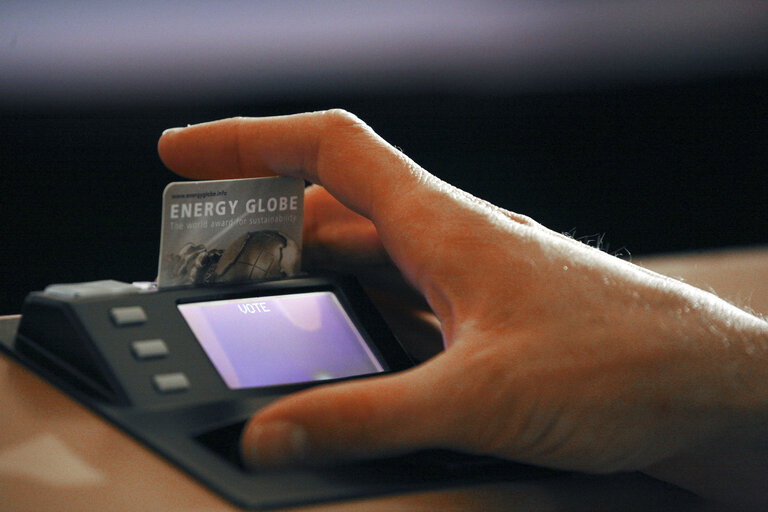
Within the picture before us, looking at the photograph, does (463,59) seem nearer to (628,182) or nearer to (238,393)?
(628,182)

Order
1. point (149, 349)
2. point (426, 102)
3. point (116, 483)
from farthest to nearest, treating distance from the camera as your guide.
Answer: point (426, 102) → point (149, 349) → point (116, 483)

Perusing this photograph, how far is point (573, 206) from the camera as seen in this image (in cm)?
230

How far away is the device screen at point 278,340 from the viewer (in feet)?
1.84

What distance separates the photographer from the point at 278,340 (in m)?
0.59

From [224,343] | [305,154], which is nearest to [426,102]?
[305,154]

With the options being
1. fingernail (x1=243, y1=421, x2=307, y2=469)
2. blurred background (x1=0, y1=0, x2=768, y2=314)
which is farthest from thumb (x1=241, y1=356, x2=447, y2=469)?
blurred background (x1=0, y1=0, x2=768, y2=314)

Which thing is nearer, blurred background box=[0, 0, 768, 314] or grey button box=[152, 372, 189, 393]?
grey button box=[152, 372, 189, 393]

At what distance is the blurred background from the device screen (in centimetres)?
101

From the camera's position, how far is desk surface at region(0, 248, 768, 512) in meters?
0.41

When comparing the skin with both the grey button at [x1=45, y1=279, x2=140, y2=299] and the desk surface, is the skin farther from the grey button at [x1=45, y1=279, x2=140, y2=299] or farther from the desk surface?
the grey button at [x1=45, y1=279, x2=140, y2=299]

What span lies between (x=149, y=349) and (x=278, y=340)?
0.10 metres

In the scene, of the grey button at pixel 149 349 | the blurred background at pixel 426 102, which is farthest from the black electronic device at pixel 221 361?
the blurred background at pixel 426 102

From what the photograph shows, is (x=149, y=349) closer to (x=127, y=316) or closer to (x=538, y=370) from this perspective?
(x=127, y=316)

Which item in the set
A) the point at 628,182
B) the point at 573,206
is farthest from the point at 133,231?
the point at 628,182
